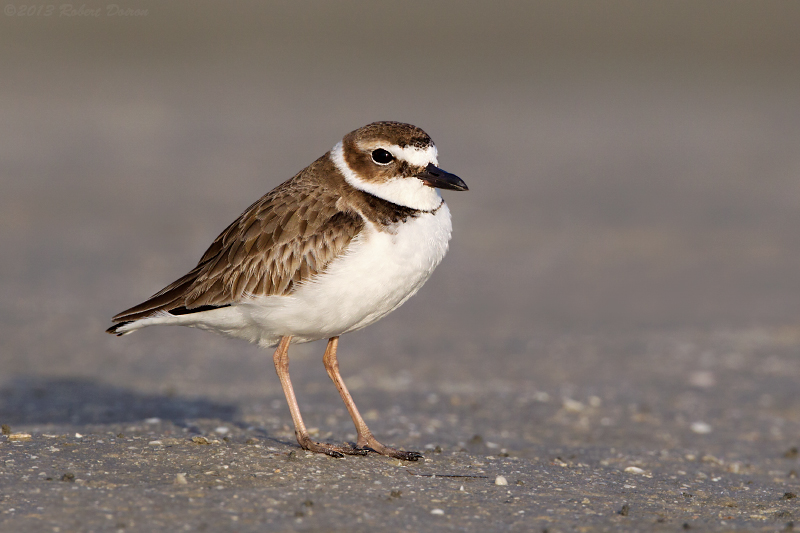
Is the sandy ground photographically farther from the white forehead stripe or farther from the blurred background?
the white forehead stripe

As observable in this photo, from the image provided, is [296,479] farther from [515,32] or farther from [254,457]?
[515,32]

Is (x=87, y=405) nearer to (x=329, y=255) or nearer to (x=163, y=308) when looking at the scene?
(x=163, y=308)

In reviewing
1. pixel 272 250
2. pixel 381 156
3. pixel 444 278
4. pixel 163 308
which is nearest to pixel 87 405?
pixel 163 308

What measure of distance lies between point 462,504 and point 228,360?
698 centimetres

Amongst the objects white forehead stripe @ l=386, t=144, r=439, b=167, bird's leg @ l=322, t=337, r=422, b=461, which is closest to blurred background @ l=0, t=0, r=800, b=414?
bird's leg @ l=322, t=337, r=422, b=461

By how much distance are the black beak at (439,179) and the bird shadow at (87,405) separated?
11.1ft

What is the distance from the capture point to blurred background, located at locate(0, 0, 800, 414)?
1329cm

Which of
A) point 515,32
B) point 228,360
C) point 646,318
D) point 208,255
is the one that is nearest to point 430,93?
point 515,32

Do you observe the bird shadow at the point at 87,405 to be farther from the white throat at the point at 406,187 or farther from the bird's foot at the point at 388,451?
the white throat at the point at 406,187

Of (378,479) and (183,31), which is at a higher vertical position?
(183,31)

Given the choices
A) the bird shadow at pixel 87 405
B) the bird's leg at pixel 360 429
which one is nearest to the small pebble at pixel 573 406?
the bird shadow at pixel 87 405

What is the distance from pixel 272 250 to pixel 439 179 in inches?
50.8

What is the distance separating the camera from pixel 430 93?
1181 inches

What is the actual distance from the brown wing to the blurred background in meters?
4.07
